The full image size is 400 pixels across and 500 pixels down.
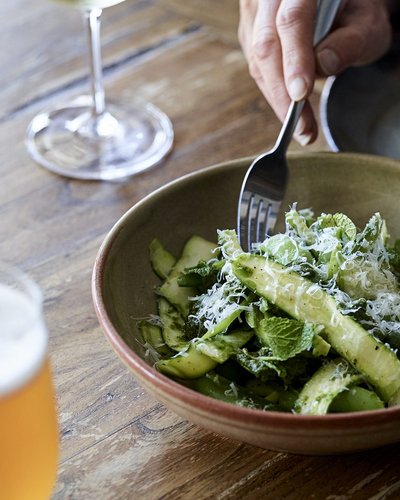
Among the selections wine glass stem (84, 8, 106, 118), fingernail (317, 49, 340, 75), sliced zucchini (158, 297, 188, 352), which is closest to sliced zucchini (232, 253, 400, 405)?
sliced zucchini (158, 297, 188, 352)

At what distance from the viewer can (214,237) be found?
1.29 m

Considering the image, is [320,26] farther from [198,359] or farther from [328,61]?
[198,359]

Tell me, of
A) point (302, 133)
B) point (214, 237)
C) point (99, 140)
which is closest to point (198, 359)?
point (214, 237)

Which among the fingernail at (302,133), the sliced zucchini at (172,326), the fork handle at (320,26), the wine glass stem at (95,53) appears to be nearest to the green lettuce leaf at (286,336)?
the sliced zucchini at (172,326)

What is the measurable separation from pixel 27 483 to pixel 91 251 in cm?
63

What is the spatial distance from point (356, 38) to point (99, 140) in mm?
539

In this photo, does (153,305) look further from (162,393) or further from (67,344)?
(162,393)

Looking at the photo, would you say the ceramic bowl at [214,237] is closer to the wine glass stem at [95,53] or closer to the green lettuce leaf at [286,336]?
the green lettuce leaf at [286,336]

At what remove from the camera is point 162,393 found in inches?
34.8

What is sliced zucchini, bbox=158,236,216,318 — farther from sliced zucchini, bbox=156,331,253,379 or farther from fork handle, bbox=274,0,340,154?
fork handle, bbox=274,0,340,154

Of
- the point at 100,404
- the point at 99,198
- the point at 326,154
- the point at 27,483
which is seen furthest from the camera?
the point at 99,198

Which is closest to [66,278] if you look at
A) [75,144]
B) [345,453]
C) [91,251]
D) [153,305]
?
[91,251]

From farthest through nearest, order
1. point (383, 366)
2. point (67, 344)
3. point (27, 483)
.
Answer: point (67, 344) → point (383, 366) → point (27, 483)

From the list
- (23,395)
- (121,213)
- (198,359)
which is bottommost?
(121,213)
